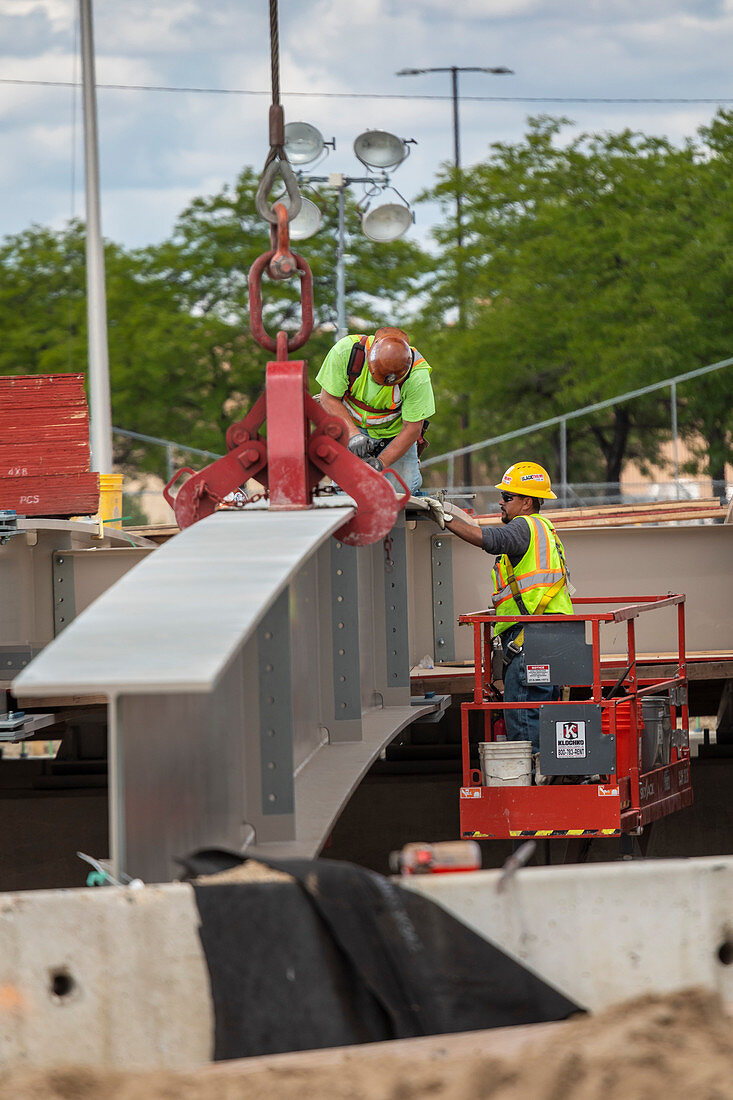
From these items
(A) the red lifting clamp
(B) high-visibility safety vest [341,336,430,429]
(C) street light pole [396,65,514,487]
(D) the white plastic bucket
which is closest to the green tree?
(C) street light pole [396,65,514,487]

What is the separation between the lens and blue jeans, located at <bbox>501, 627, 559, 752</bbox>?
28.9 ft

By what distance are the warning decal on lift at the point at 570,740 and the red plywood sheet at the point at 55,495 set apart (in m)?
3.54

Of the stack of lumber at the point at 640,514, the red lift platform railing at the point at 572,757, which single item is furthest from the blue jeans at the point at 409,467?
the stack of lumber at the point at 640,514

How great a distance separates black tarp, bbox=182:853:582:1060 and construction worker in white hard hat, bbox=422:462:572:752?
15.4ft

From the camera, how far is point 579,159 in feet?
109

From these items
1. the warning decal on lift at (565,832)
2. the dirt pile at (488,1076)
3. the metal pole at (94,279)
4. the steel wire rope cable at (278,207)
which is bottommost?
the warning decal on lift at (565,832)

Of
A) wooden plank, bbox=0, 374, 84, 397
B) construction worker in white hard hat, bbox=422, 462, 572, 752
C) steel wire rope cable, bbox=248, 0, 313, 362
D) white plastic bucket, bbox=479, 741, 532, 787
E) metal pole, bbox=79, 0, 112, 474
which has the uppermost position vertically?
metal pole, bbox=79, 0, 112, 474

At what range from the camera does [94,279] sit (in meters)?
22.1

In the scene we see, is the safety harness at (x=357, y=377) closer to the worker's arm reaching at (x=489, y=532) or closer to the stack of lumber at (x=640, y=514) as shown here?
the worker's arm reaching at (x=489, y=532)

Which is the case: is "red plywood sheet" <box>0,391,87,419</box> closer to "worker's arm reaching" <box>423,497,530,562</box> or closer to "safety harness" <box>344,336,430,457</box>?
"safety harness" <box>344,336,430,457</box>

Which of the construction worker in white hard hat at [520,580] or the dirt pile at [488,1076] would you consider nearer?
the dirt pile at [488,1076]

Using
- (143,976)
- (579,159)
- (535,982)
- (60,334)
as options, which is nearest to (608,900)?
(535,982)

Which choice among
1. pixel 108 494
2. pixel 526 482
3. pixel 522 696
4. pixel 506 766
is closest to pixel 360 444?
pixel 526 482

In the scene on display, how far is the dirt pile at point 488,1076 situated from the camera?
369cm
